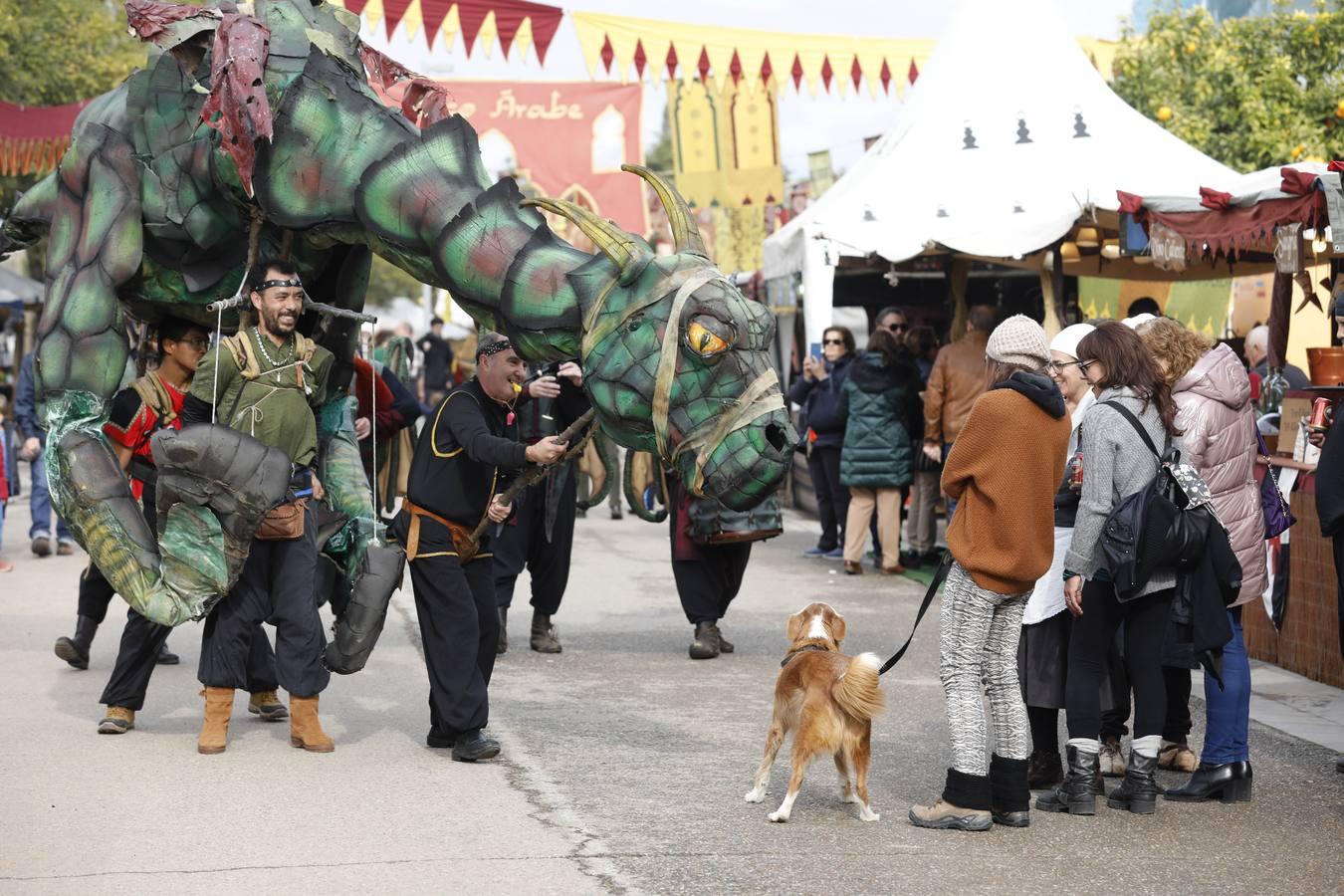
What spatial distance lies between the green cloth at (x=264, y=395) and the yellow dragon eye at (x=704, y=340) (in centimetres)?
229

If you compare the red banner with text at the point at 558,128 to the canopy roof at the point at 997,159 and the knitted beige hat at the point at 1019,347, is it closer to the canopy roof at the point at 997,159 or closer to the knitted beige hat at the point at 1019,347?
the canopy roof at the point at 997,159

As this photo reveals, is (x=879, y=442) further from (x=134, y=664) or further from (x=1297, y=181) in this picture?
(x=134, y=664)

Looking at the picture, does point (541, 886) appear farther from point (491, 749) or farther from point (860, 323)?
point (860, 323)

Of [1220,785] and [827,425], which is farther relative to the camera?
[827,425]

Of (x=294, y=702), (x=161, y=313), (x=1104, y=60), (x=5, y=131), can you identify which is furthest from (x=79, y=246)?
(x=1104, y=60)

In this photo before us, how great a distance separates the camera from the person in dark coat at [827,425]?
14.6 meters

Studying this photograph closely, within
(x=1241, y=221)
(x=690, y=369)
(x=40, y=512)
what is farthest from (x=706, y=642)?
(x=40, y=512)

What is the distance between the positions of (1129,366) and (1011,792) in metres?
1.69

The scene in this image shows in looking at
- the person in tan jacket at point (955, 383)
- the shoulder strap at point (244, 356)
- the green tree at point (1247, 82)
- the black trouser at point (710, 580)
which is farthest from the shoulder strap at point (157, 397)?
the green tree at point (1247, 82)

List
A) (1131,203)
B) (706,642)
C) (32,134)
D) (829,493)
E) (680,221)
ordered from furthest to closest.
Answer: (32,134)
(829,493)
(1131,203)
(706,642)
(680,221)

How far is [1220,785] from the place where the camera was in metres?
6.83

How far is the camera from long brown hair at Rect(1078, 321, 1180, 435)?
259 inches

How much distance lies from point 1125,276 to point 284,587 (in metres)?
9.37

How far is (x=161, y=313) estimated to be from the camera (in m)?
7.05
